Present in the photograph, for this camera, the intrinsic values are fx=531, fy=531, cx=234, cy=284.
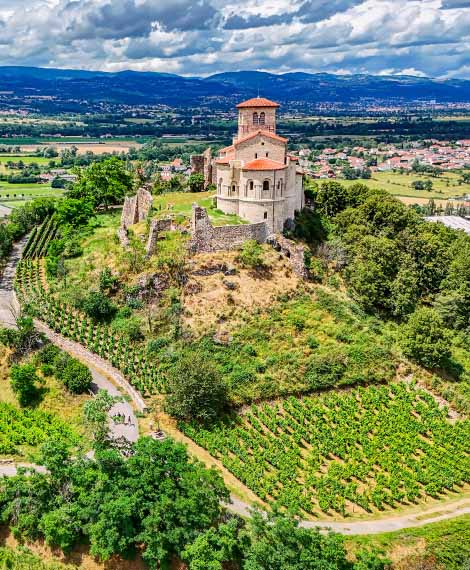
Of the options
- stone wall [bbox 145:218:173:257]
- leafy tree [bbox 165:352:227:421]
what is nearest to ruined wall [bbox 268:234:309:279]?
stone wall [bbox 145:218:173:257]

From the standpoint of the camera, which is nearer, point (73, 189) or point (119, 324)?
point (119, 324)

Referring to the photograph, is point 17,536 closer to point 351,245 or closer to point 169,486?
point 169,486

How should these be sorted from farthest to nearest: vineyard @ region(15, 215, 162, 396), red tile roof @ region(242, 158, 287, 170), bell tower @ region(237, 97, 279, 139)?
bell tower @ region(237, 97, 279, 139), red tile roof @ region(242, 158, 287, 170), vineyard @ region(15, 215, 162, 396)

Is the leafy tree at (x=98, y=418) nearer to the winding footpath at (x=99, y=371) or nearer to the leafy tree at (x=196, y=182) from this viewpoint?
the winding footpath at (x=99, y=371)

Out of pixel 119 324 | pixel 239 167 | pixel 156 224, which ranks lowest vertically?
pixel 119 324

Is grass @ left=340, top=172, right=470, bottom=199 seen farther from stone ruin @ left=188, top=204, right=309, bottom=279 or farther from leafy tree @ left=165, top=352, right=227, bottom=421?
leafy tree @ left=165, top=352, right=227, bottom=421

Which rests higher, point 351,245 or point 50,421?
point 351,245

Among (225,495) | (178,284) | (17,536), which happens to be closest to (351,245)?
(178,284)

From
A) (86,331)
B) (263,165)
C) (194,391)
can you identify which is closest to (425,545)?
(194,391)

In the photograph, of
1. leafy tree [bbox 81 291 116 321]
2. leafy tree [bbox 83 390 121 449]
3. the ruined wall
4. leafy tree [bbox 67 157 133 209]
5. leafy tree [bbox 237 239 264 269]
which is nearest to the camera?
leafy tree [bbox 83 390 121 449]
